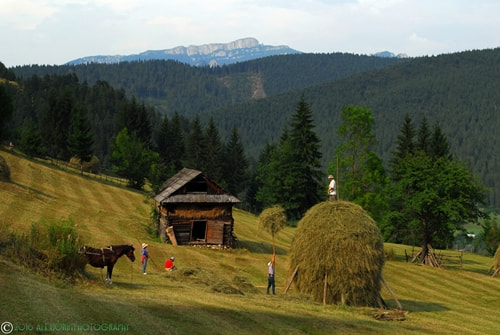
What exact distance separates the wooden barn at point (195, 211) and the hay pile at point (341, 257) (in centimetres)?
1819

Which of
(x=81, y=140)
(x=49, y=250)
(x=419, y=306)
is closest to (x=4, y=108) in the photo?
(x=81, y=140)

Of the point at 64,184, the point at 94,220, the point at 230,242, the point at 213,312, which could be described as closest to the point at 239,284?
the point at 213,312

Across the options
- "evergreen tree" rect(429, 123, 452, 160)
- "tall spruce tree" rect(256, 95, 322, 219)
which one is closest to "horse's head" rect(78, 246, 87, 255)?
"tall spruce tree" rect(256, 95, 322, 219)

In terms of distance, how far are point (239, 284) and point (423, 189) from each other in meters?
28.3

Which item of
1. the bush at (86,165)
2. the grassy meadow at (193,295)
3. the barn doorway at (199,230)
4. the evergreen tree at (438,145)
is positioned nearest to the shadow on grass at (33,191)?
the grassy meadow at (193,295)

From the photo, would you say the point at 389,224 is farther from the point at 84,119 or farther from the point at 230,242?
the point at 84,119

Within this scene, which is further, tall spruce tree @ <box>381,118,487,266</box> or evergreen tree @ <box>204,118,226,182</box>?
evergreen tree @ <box>204,118,226,182</box>

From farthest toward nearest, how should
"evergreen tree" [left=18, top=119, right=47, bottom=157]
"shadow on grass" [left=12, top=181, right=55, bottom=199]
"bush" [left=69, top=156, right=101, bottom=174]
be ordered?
"bush" [left=69, top=156, right=101, bottom=174]
"evergreen tree" [left=18, top=119, right=47, bottom=157]
"shadow on grass" [left=12, top=181, right=55, bottom=199]

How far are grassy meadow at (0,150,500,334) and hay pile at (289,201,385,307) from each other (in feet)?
3.71

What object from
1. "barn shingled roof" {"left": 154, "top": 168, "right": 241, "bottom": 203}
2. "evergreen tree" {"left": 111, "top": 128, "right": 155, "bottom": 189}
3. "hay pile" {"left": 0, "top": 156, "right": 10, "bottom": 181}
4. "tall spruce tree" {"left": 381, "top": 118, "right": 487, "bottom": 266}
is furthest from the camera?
"evergreen tree" {"left": 111, "top": 128, "right": 155, "bottom": 189}

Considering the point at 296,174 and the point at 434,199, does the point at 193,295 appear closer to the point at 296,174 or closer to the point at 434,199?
the point at 434,199

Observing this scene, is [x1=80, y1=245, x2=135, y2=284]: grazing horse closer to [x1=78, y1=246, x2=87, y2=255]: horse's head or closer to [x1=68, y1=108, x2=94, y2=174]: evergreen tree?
[x1=78, y1=246, x2=87, y2=255]: horse's head

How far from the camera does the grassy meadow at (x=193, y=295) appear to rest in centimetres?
1377

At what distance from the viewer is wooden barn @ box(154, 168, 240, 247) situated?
42438mm
